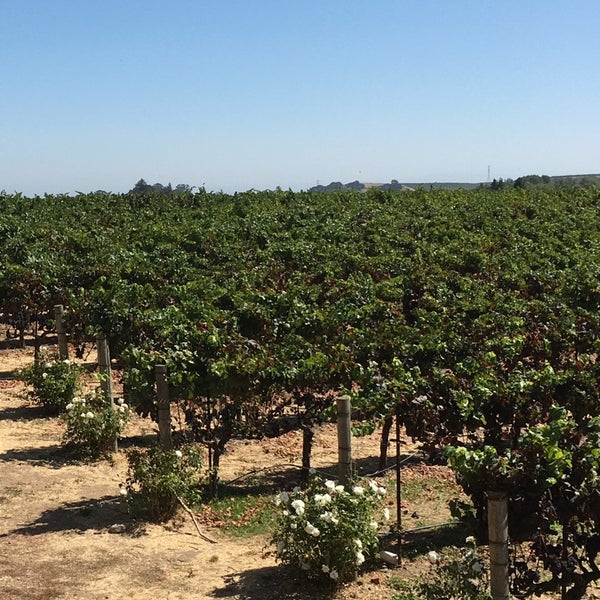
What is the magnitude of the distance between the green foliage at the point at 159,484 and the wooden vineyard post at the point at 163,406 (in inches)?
13.9

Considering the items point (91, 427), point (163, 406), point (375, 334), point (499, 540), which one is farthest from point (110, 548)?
point (375, 334)

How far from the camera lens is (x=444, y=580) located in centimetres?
564

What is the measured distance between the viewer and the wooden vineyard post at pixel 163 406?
28.8 ft

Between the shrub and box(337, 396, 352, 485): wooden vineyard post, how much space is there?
4.37 metres

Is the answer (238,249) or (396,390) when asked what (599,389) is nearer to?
(396,390)

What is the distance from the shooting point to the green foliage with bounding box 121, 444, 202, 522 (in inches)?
319

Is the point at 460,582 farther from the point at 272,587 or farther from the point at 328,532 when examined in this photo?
the point at 272,587

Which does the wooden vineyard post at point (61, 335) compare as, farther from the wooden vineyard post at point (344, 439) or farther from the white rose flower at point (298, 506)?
the white rose flower at point (298, 506)

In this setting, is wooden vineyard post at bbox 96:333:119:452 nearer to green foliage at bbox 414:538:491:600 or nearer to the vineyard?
the vineyard

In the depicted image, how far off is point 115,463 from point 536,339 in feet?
20.2

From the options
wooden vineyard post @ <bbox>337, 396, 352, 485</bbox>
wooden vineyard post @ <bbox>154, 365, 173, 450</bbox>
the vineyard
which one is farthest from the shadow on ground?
wooden vineyard post @ <bbox>154, 365, 173, 450</bbox>

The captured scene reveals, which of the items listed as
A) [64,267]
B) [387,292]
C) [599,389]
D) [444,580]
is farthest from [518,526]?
Result: [64,267]

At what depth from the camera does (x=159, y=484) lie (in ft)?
26.5

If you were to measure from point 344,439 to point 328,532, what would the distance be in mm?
1061
